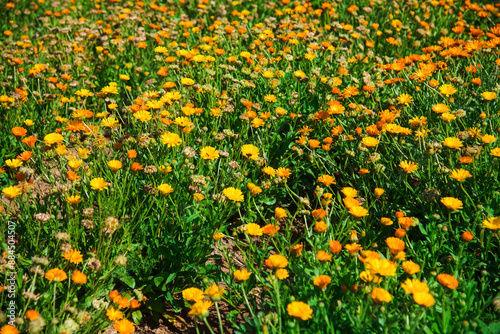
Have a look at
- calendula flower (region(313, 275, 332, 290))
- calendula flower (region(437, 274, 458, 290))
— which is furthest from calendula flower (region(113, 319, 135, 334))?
calendula flower (region(437, 274, 458, 290))

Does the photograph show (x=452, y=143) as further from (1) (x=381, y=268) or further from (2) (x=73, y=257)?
(2) (x=73, y=257)

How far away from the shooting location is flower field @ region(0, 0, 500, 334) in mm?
1942

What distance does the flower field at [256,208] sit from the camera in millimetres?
1942

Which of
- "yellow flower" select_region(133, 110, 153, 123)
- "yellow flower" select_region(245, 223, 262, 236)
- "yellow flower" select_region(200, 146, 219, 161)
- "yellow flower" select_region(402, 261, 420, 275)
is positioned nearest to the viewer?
"yellow flower" select_region(402, 261, 420, 275)

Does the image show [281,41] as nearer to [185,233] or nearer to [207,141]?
[207,141]

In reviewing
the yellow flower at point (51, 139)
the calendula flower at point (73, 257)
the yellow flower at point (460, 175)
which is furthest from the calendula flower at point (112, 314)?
the yellow flower at point (460, 175)

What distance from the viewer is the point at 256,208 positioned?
8.93 feet

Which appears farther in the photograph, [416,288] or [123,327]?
[123,327]

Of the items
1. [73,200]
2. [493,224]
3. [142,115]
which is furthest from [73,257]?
[493,224]

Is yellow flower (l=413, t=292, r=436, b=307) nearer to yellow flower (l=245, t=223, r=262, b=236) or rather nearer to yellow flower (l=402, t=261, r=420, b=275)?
yellow flower (l=402, t=261, r=420, b=275)

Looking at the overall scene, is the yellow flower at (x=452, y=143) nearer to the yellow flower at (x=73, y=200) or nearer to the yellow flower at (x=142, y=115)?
the yellow flower at (x=142, y=115)

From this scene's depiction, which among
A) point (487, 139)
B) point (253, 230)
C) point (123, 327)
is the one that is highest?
point (487, 139)

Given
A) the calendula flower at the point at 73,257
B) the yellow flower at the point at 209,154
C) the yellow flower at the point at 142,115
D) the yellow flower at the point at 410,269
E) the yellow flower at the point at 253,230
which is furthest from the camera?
the yellow flower at the point at 142,115

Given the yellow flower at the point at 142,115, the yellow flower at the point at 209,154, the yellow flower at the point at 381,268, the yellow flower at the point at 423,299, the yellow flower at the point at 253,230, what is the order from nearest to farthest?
1. the yellow flower at the point at 423,299
2. the yellow flower at the point at 381,268
3. the yellow flower at the point at 253,230
4. the yellow flower at the point at 209,154
5. the yellow flower at the point at 142,115
